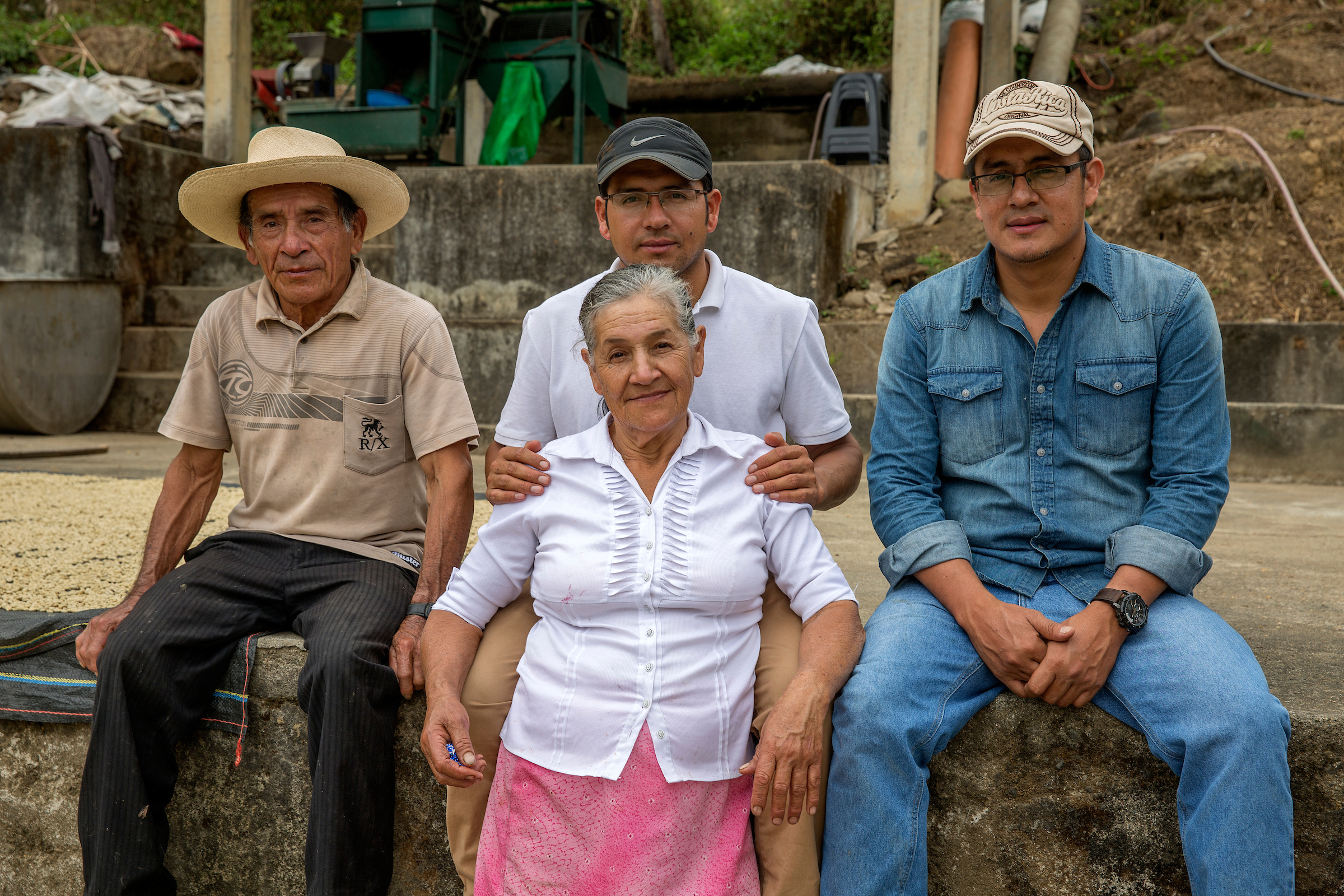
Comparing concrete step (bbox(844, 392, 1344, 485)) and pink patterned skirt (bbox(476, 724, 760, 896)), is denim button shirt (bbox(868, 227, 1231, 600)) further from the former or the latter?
concrete step (bbox(844, 392, 1344, 485))

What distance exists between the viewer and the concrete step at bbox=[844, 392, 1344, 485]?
188 inches

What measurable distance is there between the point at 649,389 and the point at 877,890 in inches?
35.6

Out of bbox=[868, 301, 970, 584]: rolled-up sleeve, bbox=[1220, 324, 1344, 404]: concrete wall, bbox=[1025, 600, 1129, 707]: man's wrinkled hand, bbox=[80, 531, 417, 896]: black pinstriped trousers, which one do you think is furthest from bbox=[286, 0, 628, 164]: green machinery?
bbox=[1025, 600, 1129, 707]: man's wrinkled hand

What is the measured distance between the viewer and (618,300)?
184cm

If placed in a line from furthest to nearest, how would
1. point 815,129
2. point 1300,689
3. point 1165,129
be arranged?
point 815,129 < point 1165,129 < point 1300,689

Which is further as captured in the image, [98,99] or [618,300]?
[98,99]

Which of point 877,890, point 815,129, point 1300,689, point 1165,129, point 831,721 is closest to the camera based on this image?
point 877,890

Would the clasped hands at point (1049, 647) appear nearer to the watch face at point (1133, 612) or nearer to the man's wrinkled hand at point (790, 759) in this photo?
the watch face at point (1133, 612)

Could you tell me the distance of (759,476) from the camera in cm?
184

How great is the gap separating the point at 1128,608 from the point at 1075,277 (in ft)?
2.10

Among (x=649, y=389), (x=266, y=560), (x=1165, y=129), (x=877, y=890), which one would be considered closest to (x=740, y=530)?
(x=649, y=389)

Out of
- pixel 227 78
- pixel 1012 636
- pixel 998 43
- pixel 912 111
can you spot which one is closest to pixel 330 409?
pixel 1012 636

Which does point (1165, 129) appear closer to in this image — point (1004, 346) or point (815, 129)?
point (815, 129)

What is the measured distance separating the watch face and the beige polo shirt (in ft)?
4.33
